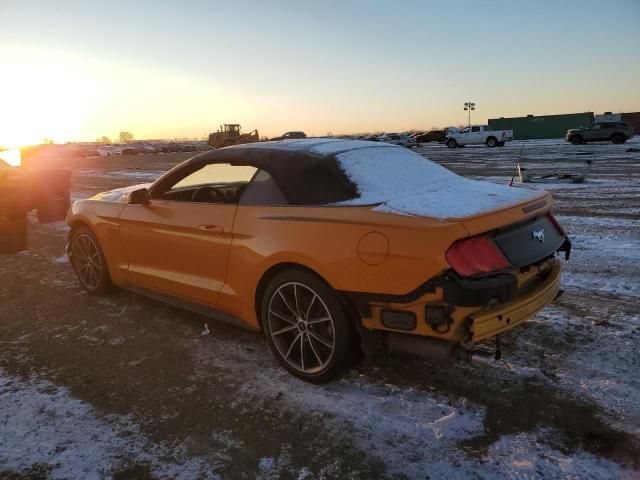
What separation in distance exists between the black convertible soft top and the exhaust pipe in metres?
0.96

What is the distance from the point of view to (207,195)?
4.03 metres

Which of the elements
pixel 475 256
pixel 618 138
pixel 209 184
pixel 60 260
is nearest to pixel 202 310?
pixel 209 184

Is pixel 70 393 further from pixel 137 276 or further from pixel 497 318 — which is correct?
pixel 497 318

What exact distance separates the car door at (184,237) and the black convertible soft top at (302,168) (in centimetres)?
14

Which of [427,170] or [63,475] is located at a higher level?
[427,170]

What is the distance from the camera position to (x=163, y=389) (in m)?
3.21

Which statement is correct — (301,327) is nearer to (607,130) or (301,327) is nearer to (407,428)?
(407,428)

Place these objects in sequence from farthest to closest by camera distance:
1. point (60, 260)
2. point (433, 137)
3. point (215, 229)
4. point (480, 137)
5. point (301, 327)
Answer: point (433, 137) → point (480, 137) → point (60, 260) → point (215, 229) → point (301, 327)

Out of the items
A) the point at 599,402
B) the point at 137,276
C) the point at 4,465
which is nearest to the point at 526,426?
the point at 599,402

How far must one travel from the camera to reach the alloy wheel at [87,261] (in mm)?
4930

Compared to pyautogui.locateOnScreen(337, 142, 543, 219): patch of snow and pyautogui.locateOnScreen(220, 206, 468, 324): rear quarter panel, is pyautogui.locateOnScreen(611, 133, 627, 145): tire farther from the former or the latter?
pyautogui.locateOnScreen(220, 206, 468, 324): rear quarter panel

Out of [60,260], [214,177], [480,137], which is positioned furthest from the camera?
[480,137]

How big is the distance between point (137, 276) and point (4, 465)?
6.71 feet

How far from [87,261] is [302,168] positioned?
3.00m
